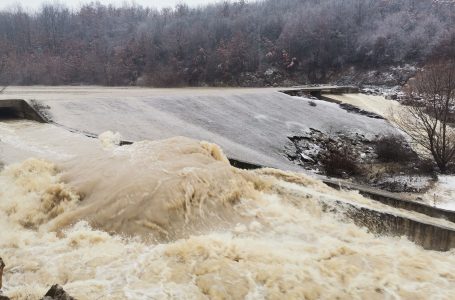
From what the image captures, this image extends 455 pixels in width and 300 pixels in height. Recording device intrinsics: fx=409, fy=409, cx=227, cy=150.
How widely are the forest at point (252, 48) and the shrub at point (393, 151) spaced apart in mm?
24494

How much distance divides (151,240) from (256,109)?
12.7 meters

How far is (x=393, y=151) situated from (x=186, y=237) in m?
10.7

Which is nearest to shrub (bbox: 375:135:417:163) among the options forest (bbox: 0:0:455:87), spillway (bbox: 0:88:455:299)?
spillway (bbox: 0:88:455:299)

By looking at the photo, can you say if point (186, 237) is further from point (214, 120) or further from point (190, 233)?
point (214, 120)

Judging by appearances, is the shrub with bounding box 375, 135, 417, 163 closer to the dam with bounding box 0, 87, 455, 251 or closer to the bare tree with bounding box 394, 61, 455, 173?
the bare tree with bounding box 394, 61, 455, 173

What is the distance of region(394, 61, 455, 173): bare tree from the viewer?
13.2 meters

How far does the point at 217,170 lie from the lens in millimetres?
7332

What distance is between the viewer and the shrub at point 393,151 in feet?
46.3

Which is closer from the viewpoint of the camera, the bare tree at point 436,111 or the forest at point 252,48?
the bare tree at point 436,111

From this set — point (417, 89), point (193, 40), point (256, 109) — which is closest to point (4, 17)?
point (193, 40)

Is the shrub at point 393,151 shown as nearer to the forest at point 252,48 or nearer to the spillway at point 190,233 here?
the spillway at point 190,233

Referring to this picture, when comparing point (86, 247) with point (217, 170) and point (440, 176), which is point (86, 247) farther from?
point (440, 176)

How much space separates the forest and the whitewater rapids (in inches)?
1287

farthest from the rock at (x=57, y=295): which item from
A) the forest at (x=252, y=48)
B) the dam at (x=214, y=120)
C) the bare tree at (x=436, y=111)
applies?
the forest at (x=252, y=48)
